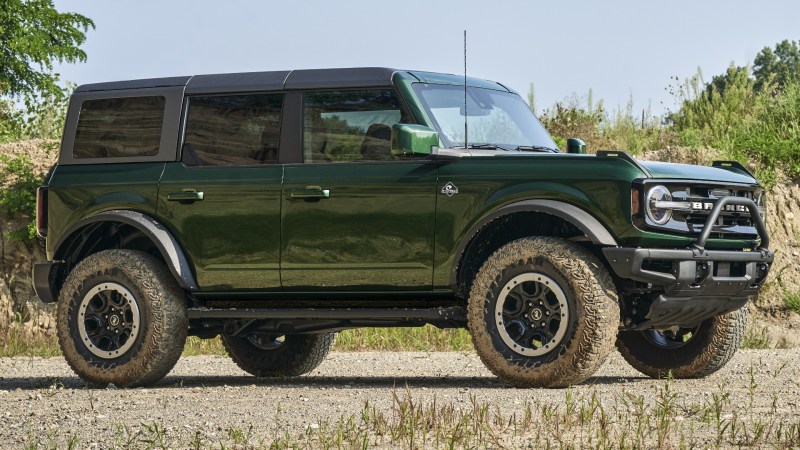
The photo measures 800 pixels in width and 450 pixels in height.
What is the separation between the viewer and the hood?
8.60m

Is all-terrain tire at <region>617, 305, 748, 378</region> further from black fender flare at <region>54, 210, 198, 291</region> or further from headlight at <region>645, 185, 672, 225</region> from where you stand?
black fender flare at <region>54, 210, 198, 291</region>

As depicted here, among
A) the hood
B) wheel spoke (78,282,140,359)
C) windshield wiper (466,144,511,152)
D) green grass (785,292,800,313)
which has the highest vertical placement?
windshield wiper (466,144,511,152)

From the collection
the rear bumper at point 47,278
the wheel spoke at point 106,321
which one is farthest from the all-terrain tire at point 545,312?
the rear bumper at point 47,278

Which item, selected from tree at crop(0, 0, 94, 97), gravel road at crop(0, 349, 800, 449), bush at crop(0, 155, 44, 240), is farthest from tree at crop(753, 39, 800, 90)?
gravel road at crop(0, 349, 800, 449)

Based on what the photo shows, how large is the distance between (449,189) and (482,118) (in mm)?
934

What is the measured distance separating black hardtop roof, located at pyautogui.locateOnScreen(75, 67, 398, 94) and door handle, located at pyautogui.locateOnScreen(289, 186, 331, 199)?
2.39 ft

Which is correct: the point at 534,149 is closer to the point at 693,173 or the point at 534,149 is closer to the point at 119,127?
the point at 693,173

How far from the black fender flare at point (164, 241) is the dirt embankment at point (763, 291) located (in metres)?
7.73

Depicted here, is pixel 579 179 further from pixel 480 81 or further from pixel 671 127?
pixel 671 127

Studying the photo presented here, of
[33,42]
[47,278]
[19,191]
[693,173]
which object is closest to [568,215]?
[693,173]

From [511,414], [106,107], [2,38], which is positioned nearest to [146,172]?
[106,107]

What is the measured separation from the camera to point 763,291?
17844 millimetres

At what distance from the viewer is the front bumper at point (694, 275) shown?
8453 millimetres

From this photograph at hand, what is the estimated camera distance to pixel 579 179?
8562 mm
